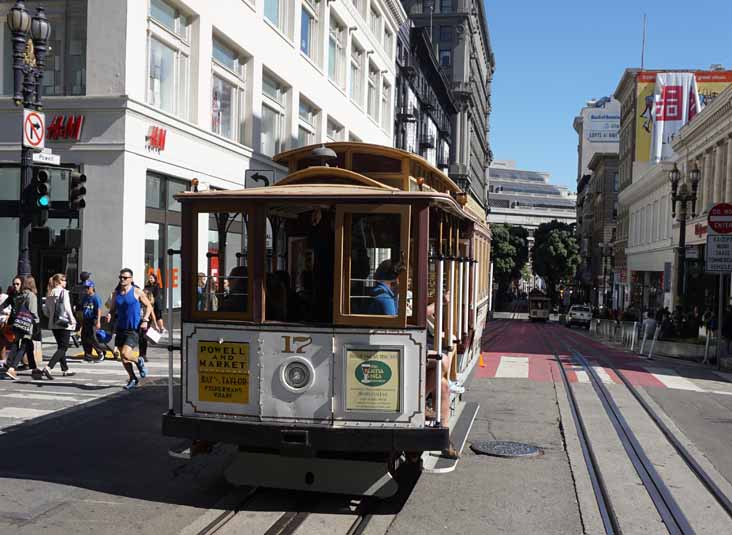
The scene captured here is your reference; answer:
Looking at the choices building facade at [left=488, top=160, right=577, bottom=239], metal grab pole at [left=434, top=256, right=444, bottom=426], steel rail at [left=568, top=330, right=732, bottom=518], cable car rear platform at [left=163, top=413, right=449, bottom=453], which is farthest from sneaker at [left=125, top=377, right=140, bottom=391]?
building facade at [left=488, top=160, right=577, bottom=239]

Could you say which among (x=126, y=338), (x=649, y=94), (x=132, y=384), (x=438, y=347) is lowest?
(x=132, y=384)

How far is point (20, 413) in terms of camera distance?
10211 millimetres

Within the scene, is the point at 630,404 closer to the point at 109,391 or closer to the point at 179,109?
the point at 109,391

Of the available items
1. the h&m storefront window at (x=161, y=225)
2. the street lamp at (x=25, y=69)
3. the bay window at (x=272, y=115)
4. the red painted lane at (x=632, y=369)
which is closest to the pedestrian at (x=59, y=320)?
the street lamp at (x=25, y=69)

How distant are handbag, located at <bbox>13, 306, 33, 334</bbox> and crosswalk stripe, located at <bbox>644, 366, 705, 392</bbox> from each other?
Answer: 1128 centimetres

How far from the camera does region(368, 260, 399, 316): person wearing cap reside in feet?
21.7

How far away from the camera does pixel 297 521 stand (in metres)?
6.44

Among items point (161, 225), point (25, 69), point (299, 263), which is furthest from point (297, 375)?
point (161, 225)

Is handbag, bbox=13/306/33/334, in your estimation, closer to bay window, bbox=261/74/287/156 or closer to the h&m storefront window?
the h&m storefront window

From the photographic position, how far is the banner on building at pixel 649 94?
167 feet

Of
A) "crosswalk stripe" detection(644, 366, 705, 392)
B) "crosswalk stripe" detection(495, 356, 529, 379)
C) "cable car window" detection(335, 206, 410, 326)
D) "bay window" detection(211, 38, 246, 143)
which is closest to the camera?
"cable car window" detection(335, 206, 410, 326)

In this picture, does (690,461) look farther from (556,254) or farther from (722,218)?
(556,254)

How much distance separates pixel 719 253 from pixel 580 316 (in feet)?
126

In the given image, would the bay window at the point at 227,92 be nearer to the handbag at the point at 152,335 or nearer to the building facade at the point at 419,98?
the handbag at the point at 152,335
